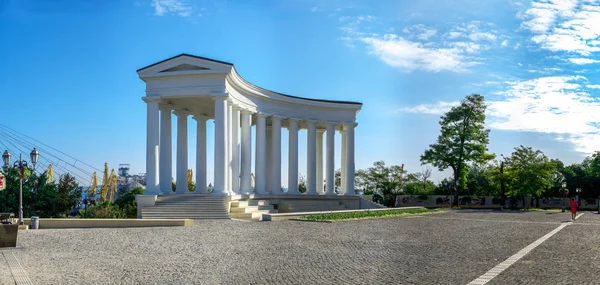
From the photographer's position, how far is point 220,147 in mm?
38281

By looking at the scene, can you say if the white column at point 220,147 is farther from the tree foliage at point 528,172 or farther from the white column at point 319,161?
the tree foliage at point 528,172

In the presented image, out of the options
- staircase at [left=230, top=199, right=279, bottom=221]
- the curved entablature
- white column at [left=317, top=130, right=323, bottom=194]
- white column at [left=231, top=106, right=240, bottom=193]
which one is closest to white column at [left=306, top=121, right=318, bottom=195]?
white column at [left=317, top=130, right=323, bottom=194]

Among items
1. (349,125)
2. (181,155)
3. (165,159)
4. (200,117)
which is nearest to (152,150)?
(165,159)

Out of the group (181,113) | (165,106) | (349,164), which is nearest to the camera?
(165,106)

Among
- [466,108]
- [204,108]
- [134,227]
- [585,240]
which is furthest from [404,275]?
[466,108]

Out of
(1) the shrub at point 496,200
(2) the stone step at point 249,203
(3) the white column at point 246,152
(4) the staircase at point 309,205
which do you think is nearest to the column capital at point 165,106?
(3) the white column at point 246,152

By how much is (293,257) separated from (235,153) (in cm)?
2618

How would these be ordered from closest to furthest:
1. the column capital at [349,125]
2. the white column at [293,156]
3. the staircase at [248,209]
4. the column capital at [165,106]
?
the staircase at [248,209], the column capital at [165,106], the white column at [293,156], the column capital at [349,125]

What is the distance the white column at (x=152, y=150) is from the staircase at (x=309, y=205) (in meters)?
12.4

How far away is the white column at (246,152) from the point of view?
44.8 m

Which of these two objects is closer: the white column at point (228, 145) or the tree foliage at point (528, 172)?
the white column at point (228, 145)

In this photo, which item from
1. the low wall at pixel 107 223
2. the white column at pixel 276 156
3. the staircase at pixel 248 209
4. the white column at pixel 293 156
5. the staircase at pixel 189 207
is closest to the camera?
the low wall at pixel 107 223

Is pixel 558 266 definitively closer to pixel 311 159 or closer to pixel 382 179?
pixel 311 159

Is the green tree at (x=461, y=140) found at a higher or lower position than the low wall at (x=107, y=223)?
higher
